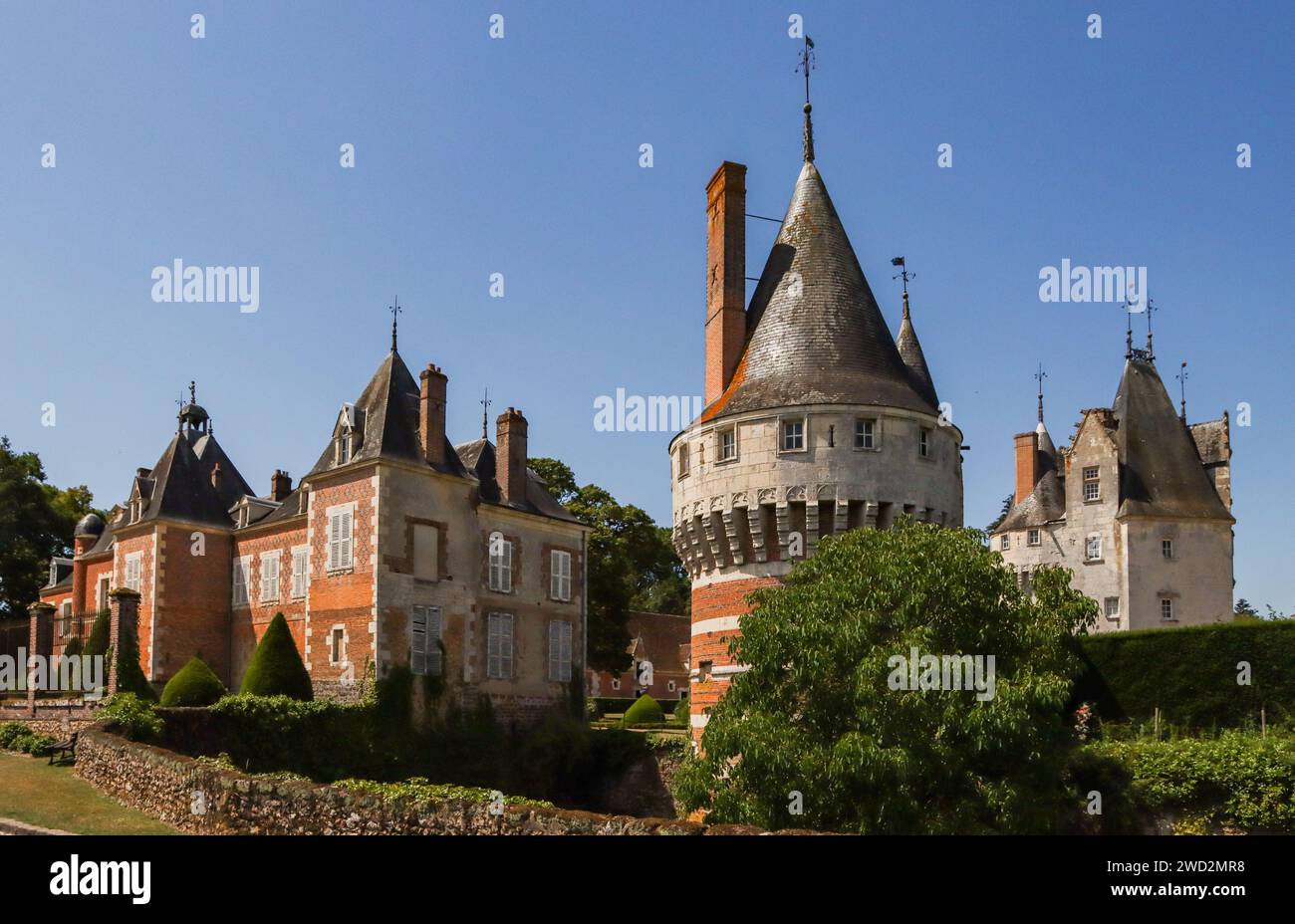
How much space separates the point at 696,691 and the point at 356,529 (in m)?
12.1

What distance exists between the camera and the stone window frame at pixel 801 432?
2428 cm

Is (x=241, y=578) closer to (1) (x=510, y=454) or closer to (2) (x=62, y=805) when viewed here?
(1) (x=510, y=454)

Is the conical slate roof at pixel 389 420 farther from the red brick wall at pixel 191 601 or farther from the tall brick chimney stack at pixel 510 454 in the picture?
the red brick wall at pixel 191 601

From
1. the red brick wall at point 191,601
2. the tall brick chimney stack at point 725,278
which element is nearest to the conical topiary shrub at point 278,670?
the red brick wall at point 191,601

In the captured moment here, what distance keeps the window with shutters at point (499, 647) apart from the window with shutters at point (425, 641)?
2.27 metres

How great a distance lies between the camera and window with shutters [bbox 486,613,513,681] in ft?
117

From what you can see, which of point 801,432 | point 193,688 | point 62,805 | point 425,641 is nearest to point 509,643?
point 425,641

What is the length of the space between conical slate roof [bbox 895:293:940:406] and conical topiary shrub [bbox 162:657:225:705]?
18.5 meters

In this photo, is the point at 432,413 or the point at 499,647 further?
the point at 499,647

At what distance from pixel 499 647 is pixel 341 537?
597 centimetres

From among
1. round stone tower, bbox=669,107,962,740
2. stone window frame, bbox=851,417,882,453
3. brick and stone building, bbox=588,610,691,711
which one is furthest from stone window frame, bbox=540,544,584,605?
brick and stone building, bbox=588,610,691,711

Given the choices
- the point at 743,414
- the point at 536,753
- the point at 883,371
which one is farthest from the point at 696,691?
the point at 536,753

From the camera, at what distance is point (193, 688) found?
2892 centimetres

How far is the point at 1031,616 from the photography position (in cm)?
1928
